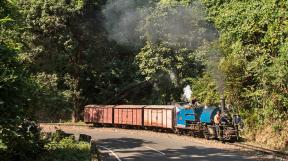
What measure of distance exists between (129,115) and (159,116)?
5.92 metres

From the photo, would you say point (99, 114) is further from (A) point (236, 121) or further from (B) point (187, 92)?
(A) point (236, 121)

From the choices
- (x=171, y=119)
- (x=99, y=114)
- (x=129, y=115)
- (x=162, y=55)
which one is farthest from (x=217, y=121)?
(x=99, y=114)

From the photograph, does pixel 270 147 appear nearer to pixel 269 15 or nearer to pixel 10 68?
pixel 269 15

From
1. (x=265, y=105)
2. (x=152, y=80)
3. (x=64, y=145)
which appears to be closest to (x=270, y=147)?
(x=265, y=105)

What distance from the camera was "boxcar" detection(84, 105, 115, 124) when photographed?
4797 cm

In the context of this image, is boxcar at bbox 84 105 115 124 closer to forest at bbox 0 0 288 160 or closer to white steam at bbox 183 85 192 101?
forest at bbox 0 0 288 160

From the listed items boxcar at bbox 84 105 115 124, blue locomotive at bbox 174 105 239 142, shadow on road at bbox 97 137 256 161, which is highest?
boxcar at bbox 84 105 115 124

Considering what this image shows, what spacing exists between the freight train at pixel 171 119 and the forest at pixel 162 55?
2157mm

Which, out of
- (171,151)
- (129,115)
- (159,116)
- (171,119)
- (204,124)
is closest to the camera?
(171,151)

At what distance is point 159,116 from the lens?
39688mm

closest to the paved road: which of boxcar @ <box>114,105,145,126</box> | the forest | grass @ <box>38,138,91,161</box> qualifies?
grass @ <box>38,138,91,161</box>

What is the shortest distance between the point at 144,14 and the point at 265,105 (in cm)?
2467

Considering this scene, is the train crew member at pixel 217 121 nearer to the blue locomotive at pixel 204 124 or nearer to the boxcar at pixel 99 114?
the blue locomotive at pixel 204 124

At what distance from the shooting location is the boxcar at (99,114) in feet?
157
